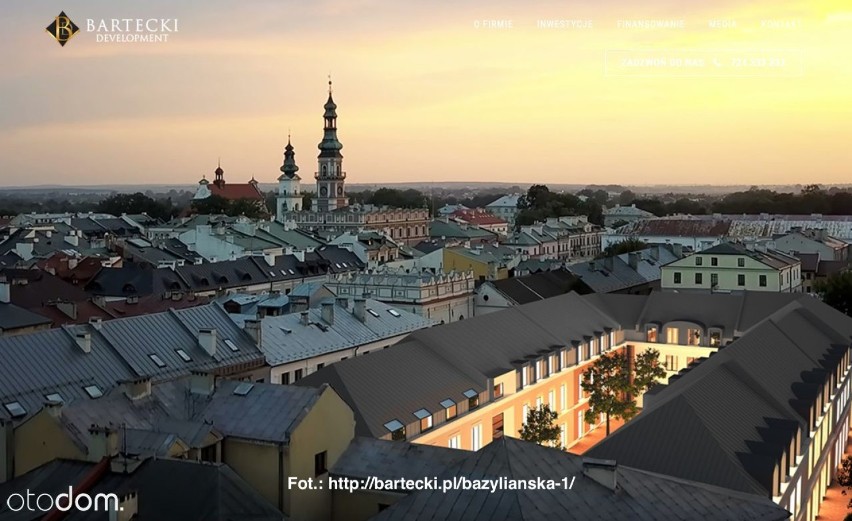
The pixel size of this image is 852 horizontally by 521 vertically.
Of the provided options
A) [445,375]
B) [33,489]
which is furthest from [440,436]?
[33,489]

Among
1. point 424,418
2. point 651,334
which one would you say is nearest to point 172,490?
point 424,418

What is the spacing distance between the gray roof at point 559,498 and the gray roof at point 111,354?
14.9m

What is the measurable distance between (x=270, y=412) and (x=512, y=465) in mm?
6757

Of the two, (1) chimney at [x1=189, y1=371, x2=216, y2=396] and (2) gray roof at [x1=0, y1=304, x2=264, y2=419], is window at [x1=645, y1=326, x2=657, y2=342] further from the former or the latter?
(1) chimney at [x1=189, y1=371, x2=216, y2=396]

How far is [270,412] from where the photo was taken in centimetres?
2450

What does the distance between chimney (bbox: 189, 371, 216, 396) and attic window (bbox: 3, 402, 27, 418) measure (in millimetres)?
7030

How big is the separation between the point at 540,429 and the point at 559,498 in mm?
17148

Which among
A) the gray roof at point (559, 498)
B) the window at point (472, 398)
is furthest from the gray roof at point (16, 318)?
the gray roof at point (559, 498)

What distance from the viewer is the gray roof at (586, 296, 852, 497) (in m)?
26.0

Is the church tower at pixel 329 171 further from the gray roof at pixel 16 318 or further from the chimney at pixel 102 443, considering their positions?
the chimney at pixel 102 443

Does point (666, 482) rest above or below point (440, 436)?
above

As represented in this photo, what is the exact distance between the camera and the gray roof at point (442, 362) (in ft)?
109

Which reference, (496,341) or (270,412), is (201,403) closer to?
(270,412)

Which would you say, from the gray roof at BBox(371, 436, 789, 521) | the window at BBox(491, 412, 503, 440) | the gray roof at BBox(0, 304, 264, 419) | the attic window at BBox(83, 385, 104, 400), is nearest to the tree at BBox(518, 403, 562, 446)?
the window at BBox(491, 412, 503, 440)
